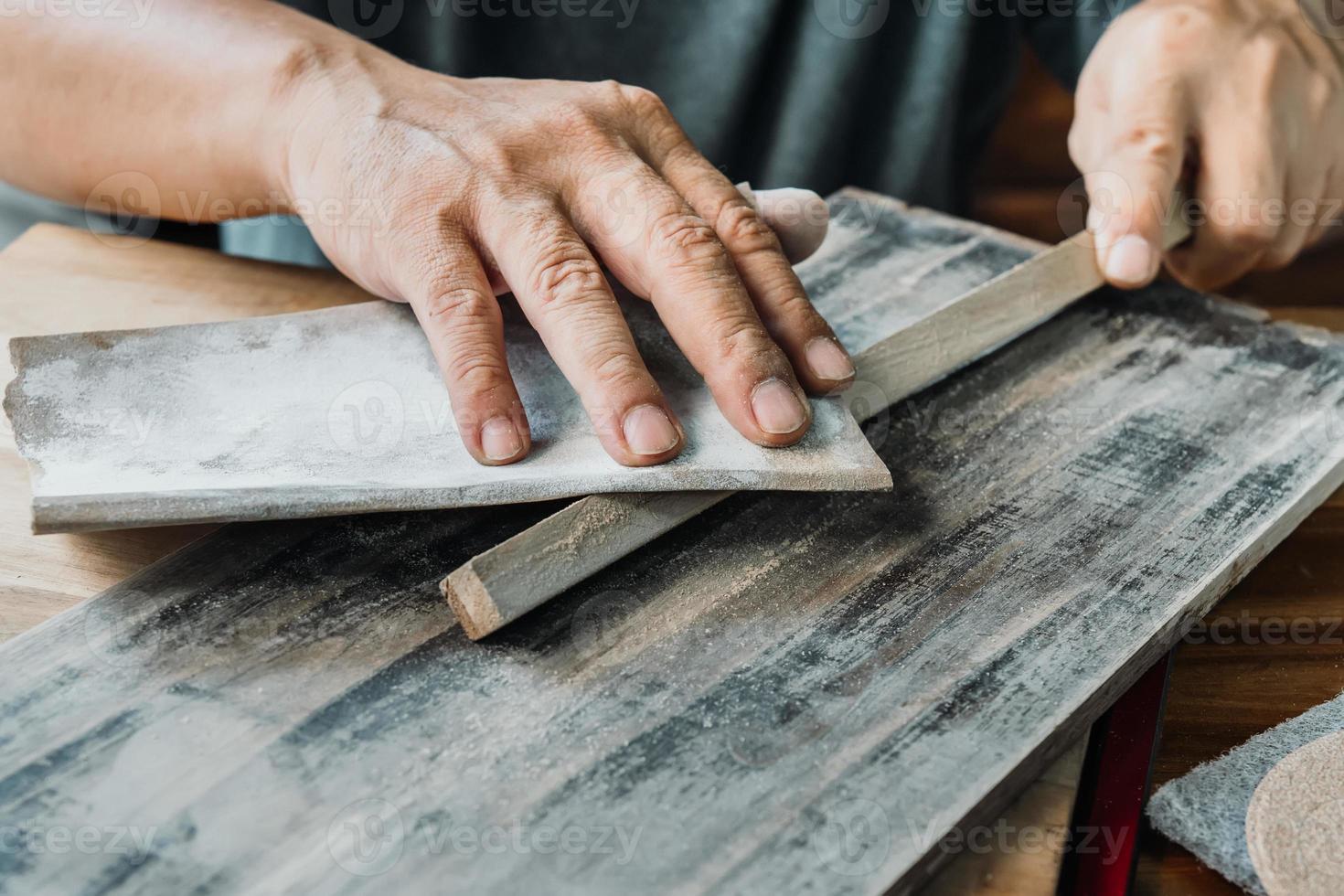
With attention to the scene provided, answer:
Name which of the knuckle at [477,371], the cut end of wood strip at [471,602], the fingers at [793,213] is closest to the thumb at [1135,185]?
the fingers at [793,213]

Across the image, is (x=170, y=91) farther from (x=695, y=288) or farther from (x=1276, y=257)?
(x=1276, y=257)

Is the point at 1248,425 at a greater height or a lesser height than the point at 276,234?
greater

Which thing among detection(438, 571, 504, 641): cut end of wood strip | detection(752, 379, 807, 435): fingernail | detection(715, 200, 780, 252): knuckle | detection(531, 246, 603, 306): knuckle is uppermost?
detection(715, 200, 780, 252): knuckle

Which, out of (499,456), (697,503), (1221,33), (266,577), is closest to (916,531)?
(697,503)

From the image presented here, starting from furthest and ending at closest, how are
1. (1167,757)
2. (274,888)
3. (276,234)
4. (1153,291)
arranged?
(276,234), (1153,291), (1167,757), (274,888)

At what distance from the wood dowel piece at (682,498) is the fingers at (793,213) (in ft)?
0.53

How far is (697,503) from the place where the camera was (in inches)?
38.0

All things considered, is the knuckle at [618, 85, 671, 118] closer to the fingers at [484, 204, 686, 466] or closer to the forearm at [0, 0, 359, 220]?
the fingers at [484, 204, 686, 466]

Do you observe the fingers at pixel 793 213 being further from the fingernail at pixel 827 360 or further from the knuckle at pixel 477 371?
the knuckle at pixel 477 371

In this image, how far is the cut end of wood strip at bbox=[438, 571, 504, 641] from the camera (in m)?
0.84

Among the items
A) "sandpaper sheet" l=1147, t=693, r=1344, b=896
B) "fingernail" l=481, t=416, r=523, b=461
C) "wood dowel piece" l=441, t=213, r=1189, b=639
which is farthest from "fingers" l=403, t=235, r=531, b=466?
"sandpaper sheet" l=1147, t=693, r=1344, b=896

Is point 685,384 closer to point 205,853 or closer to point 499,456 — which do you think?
point 499,456

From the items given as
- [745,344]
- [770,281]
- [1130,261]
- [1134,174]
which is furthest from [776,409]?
[1134,174]

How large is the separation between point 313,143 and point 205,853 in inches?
32.8
